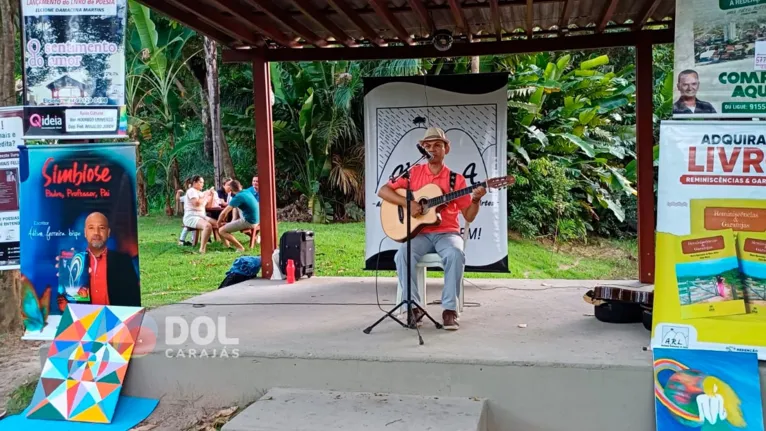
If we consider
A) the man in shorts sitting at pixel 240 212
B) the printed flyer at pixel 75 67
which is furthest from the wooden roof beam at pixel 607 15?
the man in shorts sitting at pixel 240 212

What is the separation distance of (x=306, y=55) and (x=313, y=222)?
5.98 meters

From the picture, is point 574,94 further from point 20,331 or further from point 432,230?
point 20,331

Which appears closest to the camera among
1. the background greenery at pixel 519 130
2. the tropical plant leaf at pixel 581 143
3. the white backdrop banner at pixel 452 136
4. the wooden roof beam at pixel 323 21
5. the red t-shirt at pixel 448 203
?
Result: the red t-shirt at pixel 448 203

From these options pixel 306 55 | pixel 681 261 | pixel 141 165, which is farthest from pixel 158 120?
pixel 681 261

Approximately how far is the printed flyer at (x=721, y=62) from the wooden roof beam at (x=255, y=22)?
10.5 ft

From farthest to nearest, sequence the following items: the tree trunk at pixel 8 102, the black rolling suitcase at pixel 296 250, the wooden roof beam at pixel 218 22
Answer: the black rolling suitcase at pixel 296 250, the tree trunk at pixel 8 102, the wooden roof beam at pixel 218 22

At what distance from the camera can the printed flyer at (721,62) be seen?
324 centimetres

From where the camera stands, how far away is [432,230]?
4301mm

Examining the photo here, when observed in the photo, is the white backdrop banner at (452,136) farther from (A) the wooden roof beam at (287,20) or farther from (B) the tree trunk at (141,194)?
(B) the tree trunk at (141,194)

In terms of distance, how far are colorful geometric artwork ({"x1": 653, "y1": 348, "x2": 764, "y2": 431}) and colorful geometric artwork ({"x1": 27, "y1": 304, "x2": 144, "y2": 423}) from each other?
3039 mm

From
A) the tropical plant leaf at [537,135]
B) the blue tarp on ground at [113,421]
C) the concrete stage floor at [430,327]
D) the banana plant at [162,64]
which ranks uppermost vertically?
the banana plant at [162,64]

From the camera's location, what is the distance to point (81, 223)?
155 inches

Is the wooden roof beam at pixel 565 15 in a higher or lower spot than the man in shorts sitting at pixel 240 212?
higher

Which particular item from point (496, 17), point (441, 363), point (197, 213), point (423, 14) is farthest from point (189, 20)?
point (197, 213)
